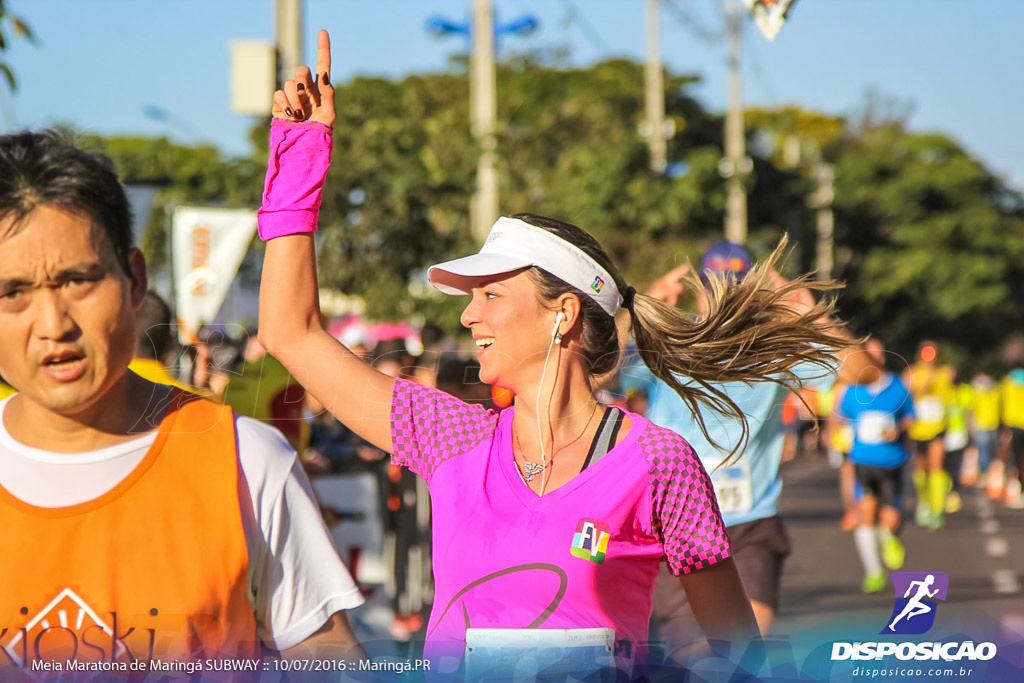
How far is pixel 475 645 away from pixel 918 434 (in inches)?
558

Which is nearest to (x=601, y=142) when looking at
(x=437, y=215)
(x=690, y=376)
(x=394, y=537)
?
(x=437, y=215)

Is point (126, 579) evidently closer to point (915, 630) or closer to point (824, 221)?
point (915, 630)

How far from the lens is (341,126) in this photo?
1380 centimetres

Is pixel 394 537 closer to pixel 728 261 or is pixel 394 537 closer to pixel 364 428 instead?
pixel 728 261

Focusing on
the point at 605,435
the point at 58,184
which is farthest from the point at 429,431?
the point at 58,184

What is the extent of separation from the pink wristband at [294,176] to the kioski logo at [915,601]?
48.7 inches

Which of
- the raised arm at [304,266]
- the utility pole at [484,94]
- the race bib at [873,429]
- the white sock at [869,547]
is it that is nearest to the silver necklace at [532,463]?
the raised arm at [304,266]

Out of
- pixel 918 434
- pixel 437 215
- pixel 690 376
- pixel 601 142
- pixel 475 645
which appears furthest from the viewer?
pixel 601 142

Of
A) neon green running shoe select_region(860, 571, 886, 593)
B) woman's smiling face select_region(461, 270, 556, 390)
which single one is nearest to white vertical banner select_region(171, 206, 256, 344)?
neon green running shoe select_region(860, 571, 886, 593)

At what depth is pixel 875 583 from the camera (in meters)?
9.96

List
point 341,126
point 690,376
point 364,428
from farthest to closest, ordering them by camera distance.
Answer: point 341,126 < point 690,376 < point 364,428

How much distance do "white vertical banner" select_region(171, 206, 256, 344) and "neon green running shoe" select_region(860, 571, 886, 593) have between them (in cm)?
492

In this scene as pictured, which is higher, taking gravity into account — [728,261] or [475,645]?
[728,261]

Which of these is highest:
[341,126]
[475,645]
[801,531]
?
[341,126]
